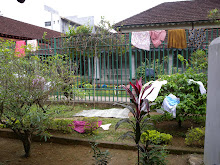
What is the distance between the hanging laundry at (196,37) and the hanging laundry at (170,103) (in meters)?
3.06

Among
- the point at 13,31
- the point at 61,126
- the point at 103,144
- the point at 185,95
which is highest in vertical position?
the point at 13,31

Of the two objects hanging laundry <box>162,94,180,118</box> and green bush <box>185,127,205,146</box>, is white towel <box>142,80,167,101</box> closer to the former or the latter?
hanging laundry <box>162,94,180,118</box>

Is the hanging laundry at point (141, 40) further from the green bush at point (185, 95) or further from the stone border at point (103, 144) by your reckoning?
the stone border at point (103, 144)

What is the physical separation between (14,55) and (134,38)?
164 inches

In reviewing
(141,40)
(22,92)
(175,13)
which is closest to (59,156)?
(22,92)

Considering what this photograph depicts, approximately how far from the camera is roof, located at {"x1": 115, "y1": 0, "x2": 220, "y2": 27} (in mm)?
12297

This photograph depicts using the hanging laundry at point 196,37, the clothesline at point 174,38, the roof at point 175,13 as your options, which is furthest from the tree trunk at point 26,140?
the roof at point 175,13

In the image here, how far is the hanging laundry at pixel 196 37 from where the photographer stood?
592 cm

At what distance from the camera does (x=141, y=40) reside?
6.44 m

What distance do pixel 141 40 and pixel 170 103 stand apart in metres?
3.35

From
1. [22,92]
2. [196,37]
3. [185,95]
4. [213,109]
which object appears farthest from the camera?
[196,37]

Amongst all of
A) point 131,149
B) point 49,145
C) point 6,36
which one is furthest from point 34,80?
point 6,36

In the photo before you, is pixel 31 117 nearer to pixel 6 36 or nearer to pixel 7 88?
pixel 7 88

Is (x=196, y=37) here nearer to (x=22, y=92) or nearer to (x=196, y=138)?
(x=196, y=138)
